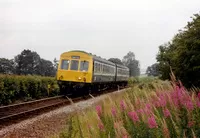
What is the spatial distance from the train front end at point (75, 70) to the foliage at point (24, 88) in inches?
44.7

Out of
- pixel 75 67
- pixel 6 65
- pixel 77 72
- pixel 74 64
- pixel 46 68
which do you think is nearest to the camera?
pixel 77 72

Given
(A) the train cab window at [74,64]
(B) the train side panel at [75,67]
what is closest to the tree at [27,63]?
(B) the train side panel at [75,67]

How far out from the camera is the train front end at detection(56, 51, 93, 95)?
21359mm

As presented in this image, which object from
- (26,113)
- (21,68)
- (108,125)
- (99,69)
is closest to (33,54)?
(21,68)

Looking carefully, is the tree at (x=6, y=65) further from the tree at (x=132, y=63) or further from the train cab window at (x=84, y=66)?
the tree at (x=132, y=63)

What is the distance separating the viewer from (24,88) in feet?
61.8

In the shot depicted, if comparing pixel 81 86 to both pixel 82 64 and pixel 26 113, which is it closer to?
pixel 82 64

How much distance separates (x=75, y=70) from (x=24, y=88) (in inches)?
163

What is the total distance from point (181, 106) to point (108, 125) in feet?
3.95

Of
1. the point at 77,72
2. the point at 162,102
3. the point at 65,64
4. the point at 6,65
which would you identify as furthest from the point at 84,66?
the point at 6,65

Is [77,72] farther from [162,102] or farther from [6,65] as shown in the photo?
[6,65]

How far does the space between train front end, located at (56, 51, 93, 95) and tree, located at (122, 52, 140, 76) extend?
9635cm

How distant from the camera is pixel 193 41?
11523 millimetres

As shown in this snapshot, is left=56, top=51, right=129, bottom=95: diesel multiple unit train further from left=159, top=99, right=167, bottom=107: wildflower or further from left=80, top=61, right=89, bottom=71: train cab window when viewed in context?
left=159, top=99, right=167, bottom=107: wildflower
